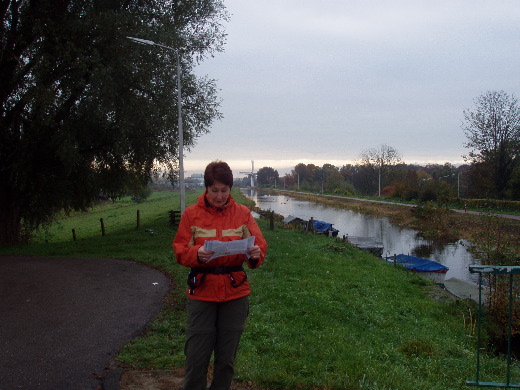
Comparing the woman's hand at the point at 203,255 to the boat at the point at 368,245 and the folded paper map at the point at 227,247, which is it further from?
the boat at the point at 368,245

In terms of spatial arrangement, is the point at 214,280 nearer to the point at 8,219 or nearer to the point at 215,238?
the point at 215,238

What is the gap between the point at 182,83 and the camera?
1772 cm

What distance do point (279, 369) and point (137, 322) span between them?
2.91 meters

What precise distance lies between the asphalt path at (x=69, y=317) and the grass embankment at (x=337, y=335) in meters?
0.37

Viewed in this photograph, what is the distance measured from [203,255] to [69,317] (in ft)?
15.5

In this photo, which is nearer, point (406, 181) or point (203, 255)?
point (203, 255)

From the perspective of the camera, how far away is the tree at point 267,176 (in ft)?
617

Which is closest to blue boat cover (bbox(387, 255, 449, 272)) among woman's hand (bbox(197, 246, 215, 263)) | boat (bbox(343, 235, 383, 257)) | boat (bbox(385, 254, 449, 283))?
boat (bbox(385, 254, 449, 283))

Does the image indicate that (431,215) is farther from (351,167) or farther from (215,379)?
(351,167)

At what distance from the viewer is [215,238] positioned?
11.0 feet

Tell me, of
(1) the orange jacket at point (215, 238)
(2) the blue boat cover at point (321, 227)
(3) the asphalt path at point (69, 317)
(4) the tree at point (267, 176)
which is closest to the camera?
Answer: (1) the orange jacket at point (215, 238)

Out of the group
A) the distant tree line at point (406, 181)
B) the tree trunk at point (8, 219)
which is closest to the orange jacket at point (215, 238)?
the tree trunk at point (8, 219)

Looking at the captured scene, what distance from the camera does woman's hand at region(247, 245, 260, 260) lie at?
10.6 ft

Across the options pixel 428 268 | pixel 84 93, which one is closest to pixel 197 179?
pixel 84 93
